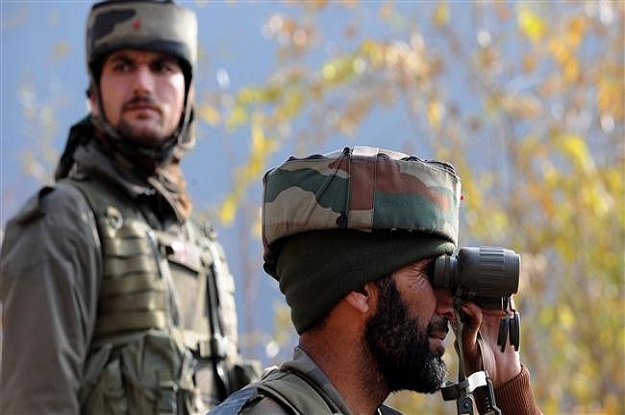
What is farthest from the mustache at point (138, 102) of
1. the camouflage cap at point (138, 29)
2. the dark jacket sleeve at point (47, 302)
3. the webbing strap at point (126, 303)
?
the webbing strap at point (126, 303)

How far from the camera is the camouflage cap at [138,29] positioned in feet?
16.4

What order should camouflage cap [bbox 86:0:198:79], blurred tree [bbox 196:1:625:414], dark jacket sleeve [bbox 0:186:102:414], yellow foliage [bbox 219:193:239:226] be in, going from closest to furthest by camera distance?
dark jacket sleeve [bbox 0:186:102:414], camouflage cap [bbox 86:0:198:79], blurred tree [bbox 196:1:625:414], yellow foliage [bbox 219:193:239:226]

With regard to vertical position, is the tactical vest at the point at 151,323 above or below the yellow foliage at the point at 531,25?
below

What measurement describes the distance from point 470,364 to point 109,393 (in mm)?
1453

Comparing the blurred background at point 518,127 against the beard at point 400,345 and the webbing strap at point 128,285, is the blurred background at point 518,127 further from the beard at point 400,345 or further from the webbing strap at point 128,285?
the beard at point 400,345

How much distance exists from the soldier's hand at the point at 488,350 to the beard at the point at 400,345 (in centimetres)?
14

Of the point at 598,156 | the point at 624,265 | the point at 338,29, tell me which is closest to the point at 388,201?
the point at 624,265

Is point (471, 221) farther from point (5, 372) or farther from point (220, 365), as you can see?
point (5, 372)

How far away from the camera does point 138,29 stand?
5.03 metres

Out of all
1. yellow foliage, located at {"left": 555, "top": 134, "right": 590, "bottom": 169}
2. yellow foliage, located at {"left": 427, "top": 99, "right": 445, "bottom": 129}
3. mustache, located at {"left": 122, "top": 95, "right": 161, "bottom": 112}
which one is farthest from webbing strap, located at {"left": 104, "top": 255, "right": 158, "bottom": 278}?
yellow foliage, located at {"left": 427, "top": 99, "right": 445, "bottom": 129}

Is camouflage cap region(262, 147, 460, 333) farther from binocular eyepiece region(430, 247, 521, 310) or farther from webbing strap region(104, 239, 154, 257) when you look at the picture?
webbing strap region(104, 239, 154, 257)

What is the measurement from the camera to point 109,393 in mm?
4355

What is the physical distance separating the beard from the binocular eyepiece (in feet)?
0.33

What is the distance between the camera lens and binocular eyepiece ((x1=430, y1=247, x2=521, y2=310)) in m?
3.12
